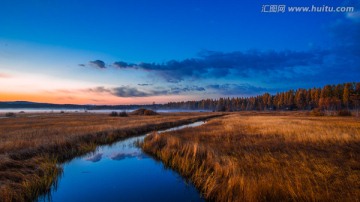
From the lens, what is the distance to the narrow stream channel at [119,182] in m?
9.81

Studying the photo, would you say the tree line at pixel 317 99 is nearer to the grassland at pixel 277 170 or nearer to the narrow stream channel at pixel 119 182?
the grassland at pixel 277 170

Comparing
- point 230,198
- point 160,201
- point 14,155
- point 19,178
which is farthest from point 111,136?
point 230,198

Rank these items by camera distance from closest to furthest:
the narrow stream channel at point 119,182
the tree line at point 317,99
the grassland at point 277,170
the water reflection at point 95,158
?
the grassland at point 277,170, the narrow stream channel at point 119,182, the water reflection at point 95,158, the tree line at point 317,99

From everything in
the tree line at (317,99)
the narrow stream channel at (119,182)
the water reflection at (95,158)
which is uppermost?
the tree line at (317,99)

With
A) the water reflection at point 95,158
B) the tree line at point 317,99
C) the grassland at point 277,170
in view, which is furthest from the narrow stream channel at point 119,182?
the tree line at point 317,99

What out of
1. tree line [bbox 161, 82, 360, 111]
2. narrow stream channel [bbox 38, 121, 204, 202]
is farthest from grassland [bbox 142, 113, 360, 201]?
tree line [bbox 161, 82, 360, 111]

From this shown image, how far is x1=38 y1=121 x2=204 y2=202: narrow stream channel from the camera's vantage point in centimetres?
981

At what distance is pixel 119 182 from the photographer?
11.8 meters

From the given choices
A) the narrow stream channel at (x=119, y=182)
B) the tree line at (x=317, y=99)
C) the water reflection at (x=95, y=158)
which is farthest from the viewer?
the tree line at (x=317, y=99)

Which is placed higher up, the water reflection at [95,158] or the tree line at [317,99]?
the tree line at [317,99]

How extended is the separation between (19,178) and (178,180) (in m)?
7.51

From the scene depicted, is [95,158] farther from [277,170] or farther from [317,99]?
[317,99]

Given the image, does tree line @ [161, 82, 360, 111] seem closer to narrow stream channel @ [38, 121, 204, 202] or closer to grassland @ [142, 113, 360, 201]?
grassland @ [142, 113, 360, 201]

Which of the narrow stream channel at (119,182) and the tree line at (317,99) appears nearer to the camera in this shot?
the narrow stream channel at (119,182)
